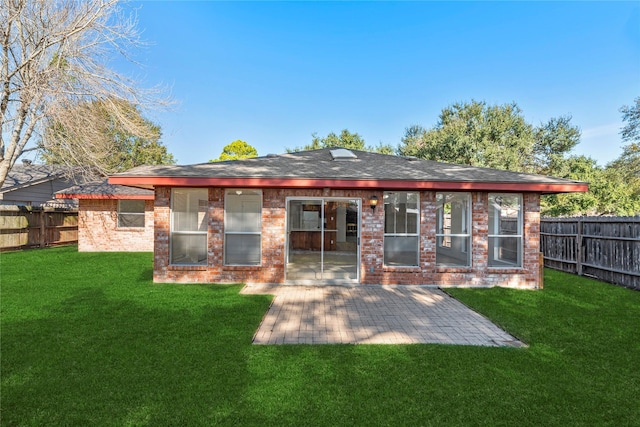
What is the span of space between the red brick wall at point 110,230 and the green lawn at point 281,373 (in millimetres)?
8666

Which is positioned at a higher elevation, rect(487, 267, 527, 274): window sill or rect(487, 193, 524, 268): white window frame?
rect(487, 193, 524, 268): white window frame

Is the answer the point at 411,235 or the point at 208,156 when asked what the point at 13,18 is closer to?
the point at 411,235

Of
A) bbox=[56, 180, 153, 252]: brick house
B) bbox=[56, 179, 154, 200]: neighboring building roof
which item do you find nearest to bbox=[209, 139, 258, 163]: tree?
bbox=[56, 179, 154, 200]: neighboring building roof

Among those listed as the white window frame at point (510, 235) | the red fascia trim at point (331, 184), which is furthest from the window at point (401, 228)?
the white window frame at point (510, 235)

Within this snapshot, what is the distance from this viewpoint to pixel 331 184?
23.9ft

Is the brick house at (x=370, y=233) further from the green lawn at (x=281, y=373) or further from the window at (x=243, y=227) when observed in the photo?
the green lawn at (x=281, y=373)

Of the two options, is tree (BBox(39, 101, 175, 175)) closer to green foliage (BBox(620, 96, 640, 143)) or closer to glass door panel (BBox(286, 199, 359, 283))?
glass door panel (BBox(286, 199, 359, 283))

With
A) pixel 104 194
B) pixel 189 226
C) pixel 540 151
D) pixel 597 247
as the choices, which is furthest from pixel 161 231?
pixel 540 151

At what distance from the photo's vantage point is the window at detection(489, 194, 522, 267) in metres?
7.83

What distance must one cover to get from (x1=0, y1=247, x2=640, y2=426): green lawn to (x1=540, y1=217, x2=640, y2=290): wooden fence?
2857 mm

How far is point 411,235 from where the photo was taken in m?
→ 7.75

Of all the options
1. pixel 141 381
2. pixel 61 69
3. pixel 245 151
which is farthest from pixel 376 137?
pixel 141 381

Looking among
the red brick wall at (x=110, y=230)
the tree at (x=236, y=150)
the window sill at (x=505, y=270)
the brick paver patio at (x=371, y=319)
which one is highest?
the tree at (x=236, y=150)

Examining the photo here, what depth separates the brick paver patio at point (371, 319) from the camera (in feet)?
14.3
